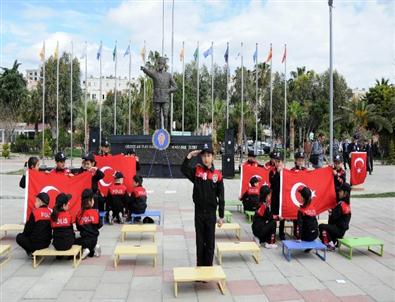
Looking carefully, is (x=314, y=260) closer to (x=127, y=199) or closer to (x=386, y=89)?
(x=127, y=199)


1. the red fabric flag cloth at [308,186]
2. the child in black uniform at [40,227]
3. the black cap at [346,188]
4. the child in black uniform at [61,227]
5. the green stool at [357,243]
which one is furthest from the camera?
the red fabric flag cloth at [308,186]

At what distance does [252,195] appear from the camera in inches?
480

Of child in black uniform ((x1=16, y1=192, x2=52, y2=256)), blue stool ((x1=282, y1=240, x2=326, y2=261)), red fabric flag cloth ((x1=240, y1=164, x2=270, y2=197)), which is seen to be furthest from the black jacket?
red fabric flag cloth ((x1=240, y1=164, x2=270, y2=197))

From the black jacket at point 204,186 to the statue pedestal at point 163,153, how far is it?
53.3 ft

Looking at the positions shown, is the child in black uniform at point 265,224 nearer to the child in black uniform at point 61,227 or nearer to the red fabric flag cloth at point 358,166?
the child in black uniform at point 61,227

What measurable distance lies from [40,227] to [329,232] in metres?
5.65

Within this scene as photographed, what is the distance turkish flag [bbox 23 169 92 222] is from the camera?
9.73 m

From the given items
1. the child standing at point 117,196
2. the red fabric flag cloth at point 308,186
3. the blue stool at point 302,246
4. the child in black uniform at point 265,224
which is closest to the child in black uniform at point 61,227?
the child standing at point 117,196

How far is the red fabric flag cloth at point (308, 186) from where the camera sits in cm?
1011

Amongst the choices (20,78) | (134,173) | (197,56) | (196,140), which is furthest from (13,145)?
(134,173)

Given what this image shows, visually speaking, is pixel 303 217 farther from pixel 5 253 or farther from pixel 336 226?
pixel 5 253

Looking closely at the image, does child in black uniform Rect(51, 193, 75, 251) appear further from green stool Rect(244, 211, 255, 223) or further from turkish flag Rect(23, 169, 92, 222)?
green stool Rect(244, 211, 255, 223)

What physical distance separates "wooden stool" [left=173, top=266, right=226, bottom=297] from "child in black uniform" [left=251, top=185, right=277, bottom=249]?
9.19 ft

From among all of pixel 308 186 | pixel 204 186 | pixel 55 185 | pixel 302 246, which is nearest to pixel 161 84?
pixel 55 185
